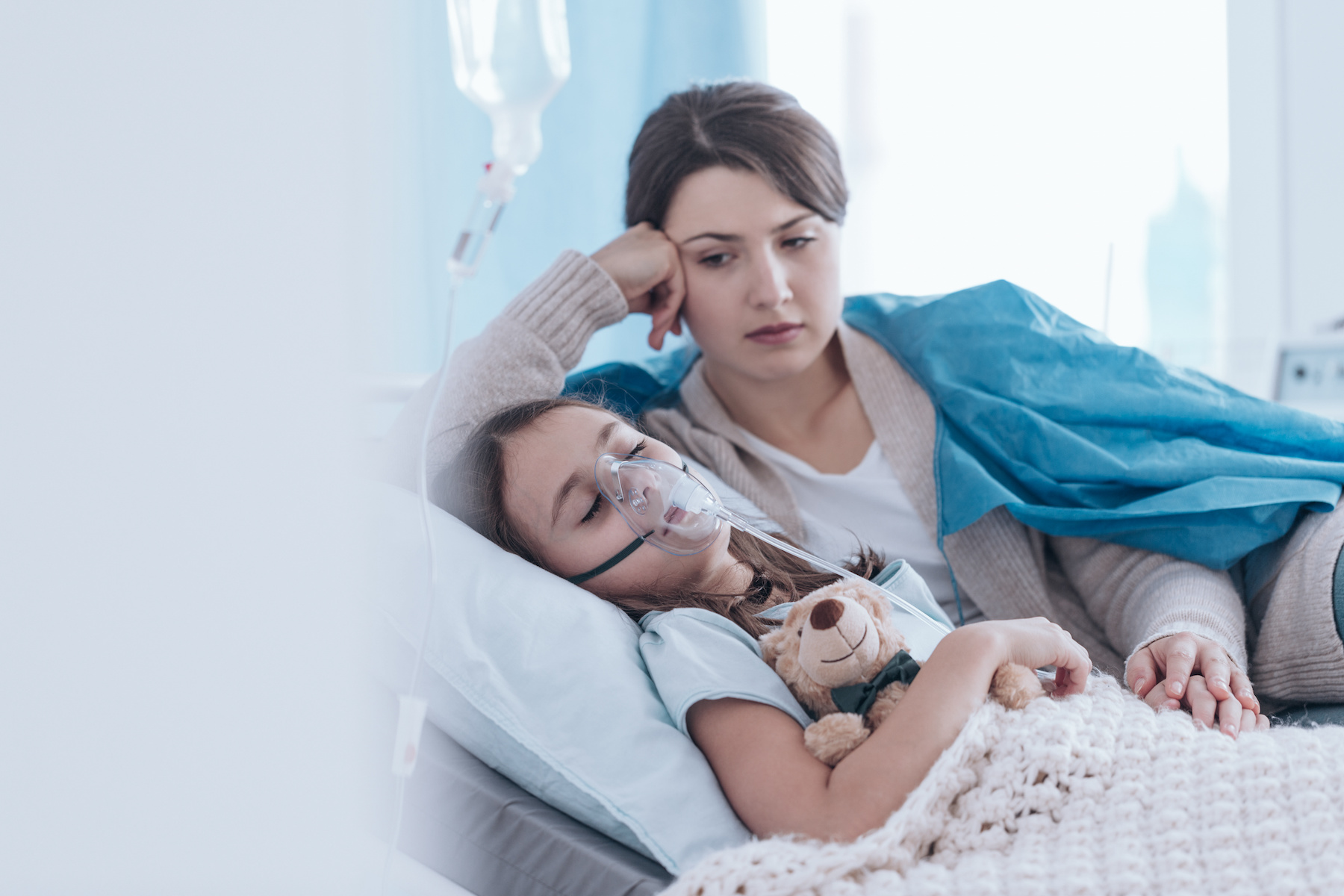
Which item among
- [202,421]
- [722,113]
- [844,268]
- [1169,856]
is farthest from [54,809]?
[844,268]

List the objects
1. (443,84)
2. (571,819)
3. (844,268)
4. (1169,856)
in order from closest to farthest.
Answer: (1169,856), (571,819), (443,84), (844,268)

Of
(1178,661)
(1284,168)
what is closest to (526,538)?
(1178,661)

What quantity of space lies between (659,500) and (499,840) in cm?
36

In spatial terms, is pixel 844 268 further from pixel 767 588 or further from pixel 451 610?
pixel 451 610

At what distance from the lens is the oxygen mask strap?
3.39 feet

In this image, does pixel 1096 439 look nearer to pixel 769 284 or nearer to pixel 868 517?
pixel 868 517

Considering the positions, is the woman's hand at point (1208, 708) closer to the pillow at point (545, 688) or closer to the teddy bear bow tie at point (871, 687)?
the teddy bear bow tie at point (871, 687)

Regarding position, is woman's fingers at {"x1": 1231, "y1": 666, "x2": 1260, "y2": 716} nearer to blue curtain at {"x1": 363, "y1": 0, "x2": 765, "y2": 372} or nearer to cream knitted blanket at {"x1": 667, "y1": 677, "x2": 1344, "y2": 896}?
cream knitted blanket at {"x1": 667, "y1": 677, "x2": 1344, "y2": 896}

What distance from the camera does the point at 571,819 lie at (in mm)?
857

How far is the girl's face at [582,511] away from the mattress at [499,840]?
0.24 m

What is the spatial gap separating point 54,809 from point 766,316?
3.63 ft

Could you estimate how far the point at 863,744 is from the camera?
75cm

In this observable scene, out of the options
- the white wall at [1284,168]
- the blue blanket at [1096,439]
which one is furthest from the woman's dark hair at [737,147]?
the white wall at [1284,168]

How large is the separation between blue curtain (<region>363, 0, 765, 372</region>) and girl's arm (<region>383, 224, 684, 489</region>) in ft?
1.23
